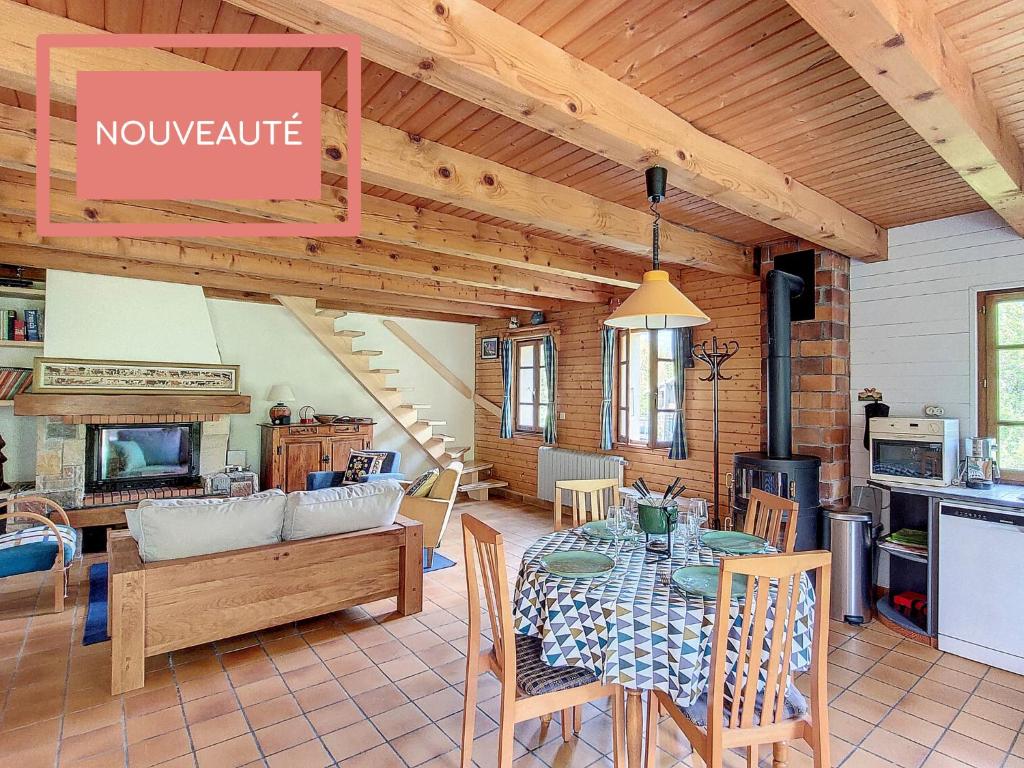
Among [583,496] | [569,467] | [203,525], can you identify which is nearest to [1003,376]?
[583,496]

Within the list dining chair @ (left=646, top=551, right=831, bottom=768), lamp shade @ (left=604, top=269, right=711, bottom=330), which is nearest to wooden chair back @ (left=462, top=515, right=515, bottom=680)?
dining chair @ (left=646, top=551, right=831, bottom=768)

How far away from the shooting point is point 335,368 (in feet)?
23.6

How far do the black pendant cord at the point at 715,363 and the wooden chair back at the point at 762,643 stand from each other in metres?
2.74

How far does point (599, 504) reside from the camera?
346 cm

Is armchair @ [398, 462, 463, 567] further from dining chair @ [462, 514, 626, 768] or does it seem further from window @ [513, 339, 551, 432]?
dining chair @ [462, 514, 626, 768]

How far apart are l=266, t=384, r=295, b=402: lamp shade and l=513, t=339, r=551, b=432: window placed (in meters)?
2.86

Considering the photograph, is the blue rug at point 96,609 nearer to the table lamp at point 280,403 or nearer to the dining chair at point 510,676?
the table lamp at point 280,403

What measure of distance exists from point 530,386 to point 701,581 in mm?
5648

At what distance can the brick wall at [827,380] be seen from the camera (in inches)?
159

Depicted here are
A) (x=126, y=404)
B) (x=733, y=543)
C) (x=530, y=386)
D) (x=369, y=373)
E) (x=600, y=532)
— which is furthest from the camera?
(x=530, y=386)

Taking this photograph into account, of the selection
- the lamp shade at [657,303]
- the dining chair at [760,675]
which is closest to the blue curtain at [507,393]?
the lamp shade at [657,303]

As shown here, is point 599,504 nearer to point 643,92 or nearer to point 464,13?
point 643,92

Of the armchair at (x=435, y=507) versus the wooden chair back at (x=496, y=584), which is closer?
the wooden chair back at (x=496, y=584)

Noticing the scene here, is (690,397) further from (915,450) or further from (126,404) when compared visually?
(126,404)
